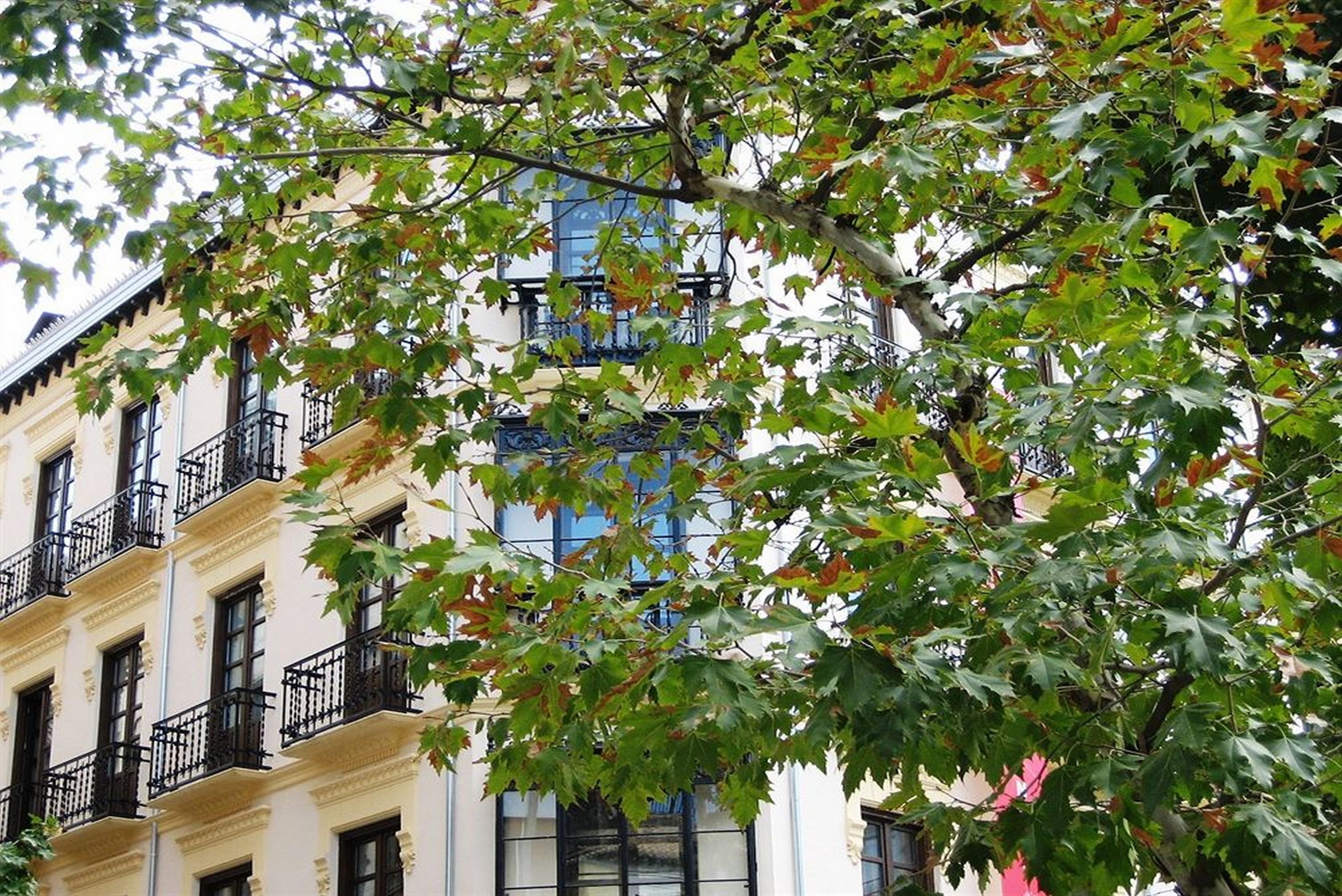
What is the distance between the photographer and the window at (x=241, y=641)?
1981cm

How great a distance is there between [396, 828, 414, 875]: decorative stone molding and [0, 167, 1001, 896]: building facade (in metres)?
0.02

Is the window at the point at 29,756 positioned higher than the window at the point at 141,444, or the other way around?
the window at the point at 141,444

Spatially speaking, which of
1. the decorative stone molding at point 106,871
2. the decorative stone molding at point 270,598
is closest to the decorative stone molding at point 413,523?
the decorative stone molding at point 270,598

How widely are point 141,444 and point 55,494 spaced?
2675mm

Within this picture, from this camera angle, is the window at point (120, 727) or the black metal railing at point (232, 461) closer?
the black metal railing at point (232, 461)

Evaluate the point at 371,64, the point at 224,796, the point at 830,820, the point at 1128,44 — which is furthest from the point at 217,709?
the point at 1128,44

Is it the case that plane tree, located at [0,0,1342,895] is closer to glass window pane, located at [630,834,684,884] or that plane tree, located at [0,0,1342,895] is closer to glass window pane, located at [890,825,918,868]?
glass window pane, located at [630,834,684,884]

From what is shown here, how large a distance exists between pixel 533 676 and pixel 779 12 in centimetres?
460

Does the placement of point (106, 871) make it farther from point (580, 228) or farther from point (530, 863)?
point (580, 228)

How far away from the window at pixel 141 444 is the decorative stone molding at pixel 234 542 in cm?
226

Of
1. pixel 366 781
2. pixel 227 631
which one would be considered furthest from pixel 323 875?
pixel 227 631

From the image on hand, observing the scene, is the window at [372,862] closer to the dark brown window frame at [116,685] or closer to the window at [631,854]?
the window at [631,854]

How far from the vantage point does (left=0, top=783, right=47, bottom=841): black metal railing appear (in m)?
22.2

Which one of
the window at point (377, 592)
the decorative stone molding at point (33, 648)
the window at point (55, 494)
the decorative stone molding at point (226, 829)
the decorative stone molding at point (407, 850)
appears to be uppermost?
the window at point (55, 494)
